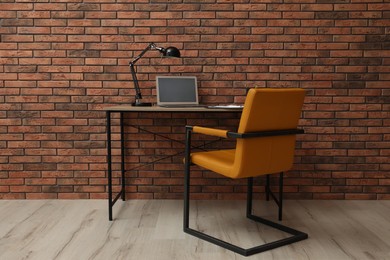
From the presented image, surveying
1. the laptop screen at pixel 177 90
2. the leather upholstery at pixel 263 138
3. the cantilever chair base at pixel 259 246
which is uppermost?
the laptop screen at pixel 177 90

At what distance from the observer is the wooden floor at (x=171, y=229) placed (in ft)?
7.54

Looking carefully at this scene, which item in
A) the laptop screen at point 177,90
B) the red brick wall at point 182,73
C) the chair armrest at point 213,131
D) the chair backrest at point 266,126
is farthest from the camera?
the red brick wall at point 182,73

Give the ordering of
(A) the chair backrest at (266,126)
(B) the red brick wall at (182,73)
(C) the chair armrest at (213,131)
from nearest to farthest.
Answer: (A) the chair backrest at (266,126), (C) the chair armrest at (213,131), (B) the red brick wall at (182,73)

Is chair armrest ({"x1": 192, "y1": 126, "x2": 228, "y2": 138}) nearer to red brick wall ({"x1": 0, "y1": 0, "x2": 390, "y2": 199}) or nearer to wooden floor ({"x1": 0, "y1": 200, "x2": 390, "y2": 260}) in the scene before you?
wooden floor ({"x1": 0, "y1": 200, "x2": 390, "y2": 260})

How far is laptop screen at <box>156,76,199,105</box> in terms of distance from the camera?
3107 mm

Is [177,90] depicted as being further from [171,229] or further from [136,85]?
[171,229]

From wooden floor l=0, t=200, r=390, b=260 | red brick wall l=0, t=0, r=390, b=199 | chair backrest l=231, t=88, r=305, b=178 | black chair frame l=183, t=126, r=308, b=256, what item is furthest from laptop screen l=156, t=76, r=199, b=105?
chair backrest l=231, t=88, r=305, b=178

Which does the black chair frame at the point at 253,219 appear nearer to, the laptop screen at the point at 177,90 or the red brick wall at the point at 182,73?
the laptop screen at the point at 177,90

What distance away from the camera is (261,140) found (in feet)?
7.45

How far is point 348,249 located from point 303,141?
3.91 feet

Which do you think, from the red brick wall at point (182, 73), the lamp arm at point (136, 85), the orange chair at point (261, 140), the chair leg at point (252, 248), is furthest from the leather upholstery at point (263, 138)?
the red brick wall at point (182, 73)

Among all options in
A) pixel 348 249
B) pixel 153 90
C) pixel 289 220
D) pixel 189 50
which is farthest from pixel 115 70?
pixel 348 249

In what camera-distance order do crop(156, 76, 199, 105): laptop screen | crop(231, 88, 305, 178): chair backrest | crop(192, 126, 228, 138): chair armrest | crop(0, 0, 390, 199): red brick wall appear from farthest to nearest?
crop(0, 0, 390, 199): red brick wall < crop(156, 76, 199, 105): laptop screen < crop(192, 126, 228, 138): chair armrest < crop(231, 88, 305, 178): chair backrest

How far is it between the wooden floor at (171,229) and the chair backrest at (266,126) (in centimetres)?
52
